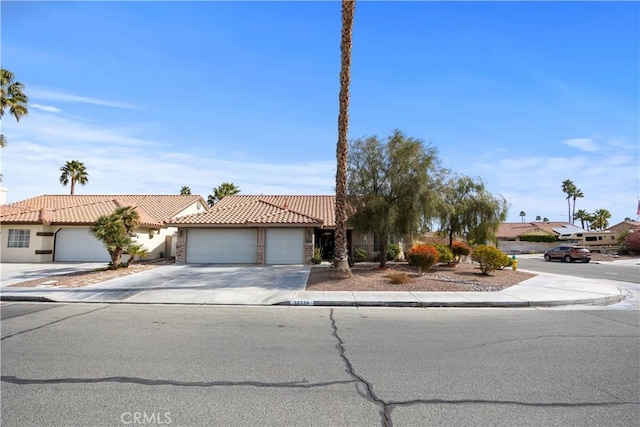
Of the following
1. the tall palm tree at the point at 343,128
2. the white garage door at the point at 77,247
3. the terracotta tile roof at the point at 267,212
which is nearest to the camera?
the tall palm tree at the point at 343,128

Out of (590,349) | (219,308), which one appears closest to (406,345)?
(590,349)

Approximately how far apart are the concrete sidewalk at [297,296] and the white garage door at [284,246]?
9.39 meters

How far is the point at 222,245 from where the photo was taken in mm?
25078

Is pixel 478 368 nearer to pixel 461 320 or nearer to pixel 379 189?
pixel 461 320

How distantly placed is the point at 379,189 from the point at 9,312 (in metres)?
15.3

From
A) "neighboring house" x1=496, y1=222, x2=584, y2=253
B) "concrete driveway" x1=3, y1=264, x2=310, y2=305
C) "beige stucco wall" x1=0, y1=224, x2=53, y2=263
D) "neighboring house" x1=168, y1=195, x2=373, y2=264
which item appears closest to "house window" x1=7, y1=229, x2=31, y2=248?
"beige stucco wall" x1=0, y1=224, x2=53, y2=263

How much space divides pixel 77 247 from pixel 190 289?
15.8 metres

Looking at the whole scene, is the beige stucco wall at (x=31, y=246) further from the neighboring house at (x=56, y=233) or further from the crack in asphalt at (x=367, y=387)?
the crack in asphalt at (x=367, y=387)

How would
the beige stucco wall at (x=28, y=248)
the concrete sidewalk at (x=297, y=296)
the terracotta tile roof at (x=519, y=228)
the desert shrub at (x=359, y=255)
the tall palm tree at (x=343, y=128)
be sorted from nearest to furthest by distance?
1. the concrete sidewalk at (x=297, y=296)
2. the tall palm tree at (x=343, y=128)
3. the beige stucco wall at (x=28, y=248)
4. the desert shrub at (x=359, y=255)
5. the terracotta tile roof at (x=519, y=228)

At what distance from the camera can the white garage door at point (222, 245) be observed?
24.9 metres

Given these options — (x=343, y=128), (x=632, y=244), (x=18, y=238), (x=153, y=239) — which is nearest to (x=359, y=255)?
(x=343, y=128)

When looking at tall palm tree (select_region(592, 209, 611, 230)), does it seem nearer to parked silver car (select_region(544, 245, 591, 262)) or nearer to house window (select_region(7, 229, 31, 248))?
parked silver car (select_region(544, 245, 591, 262))

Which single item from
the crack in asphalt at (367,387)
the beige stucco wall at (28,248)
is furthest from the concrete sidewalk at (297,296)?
the beige stucco wall at (28,248)

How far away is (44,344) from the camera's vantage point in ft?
22.3
